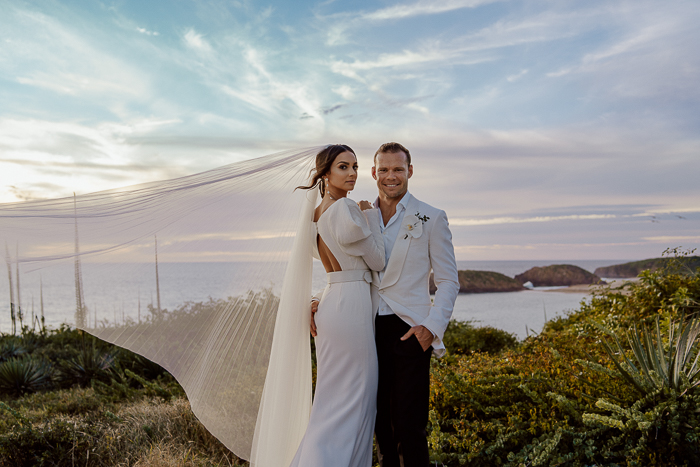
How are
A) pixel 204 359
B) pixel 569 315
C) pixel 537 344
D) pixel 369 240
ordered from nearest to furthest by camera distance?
pixel 369 240 < pixel 204 359 < pixel 537 344 < pixel 569 315

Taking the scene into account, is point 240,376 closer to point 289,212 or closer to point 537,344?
point 289,212

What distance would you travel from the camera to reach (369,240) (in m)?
3.19

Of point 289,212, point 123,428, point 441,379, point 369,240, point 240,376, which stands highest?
point 289,212

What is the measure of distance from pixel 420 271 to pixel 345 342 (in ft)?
2.23

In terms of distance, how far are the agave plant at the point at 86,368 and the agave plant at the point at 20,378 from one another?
0.36m

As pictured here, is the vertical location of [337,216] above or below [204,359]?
above

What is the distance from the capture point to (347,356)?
10.5 feet

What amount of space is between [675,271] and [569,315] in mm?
1824

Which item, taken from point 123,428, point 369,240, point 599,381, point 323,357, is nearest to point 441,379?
point 599,381

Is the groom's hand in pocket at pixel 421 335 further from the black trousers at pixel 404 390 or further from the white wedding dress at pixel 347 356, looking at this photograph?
the white wedding dress at pixel 347 356

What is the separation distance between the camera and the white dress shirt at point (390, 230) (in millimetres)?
3270

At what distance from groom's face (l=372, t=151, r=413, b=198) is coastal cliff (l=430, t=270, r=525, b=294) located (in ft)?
60.5

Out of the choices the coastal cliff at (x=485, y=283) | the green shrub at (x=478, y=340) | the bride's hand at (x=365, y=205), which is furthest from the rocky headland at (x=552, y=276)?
the bride's hand at (x=365, y=205)

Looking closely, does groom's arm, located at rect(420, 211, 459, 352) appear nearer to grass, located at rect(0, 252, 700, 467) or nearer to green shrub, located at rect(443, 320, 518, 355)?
grass, located at rect(0, 252, 700, 467)
